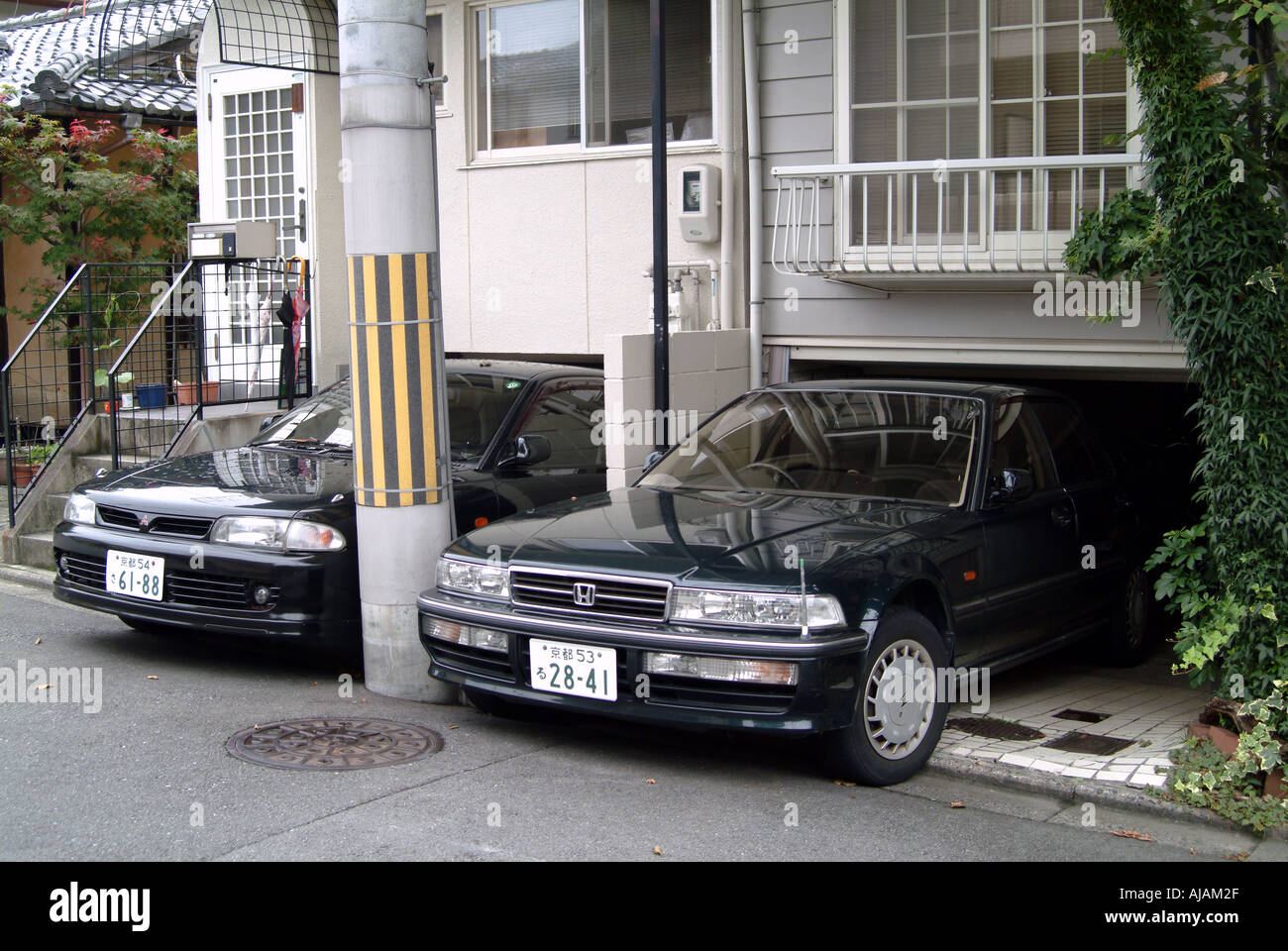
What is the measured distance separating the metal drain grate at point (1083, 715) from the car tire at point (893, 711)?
3.85 feet

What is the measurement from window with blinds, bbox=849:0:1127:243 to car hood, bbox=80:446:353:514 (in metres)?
3.76

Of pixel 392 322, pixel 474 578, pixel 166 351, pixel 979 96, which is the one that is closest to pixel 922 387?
pixel 474 578

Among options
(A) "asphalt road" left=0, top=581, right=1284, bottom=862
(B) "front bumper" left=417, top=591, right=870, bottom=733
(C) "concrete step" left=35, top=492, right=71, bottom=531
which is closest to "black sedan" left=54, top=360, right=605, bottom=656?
(A) "asphalt road" left=0, top=581, right=1284, bottom=862

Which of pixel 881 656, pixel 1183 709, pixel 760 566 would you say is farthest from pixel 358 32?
pixel 1183 709

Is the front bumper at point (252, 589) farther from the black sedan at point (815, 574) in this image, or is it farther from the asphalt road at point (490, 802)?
the black sedan at point (815, 574)

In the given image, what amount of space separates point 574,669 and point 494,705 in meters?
0.95

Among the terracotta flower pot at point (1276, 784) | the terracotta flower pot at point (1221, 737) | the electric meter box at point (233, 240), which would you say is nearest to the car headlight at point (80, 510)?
Result: the electric meter box at point (233, 240)

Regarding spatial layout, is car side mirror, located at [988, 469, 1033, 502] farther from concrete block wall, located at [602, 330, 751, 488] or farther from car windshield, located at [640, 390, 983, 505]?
concrete block wall, located at [602, 330, 751, 488]

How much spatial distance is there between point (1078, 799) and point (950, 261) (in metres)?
4.00

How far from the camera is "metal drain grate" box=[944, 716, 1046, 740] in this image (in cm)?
612

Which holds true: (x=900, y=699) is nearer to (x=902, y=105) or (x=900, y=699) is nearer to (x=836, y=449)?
(x=836, y=449)

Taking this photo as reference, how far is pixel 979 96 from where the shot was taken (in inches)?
340
